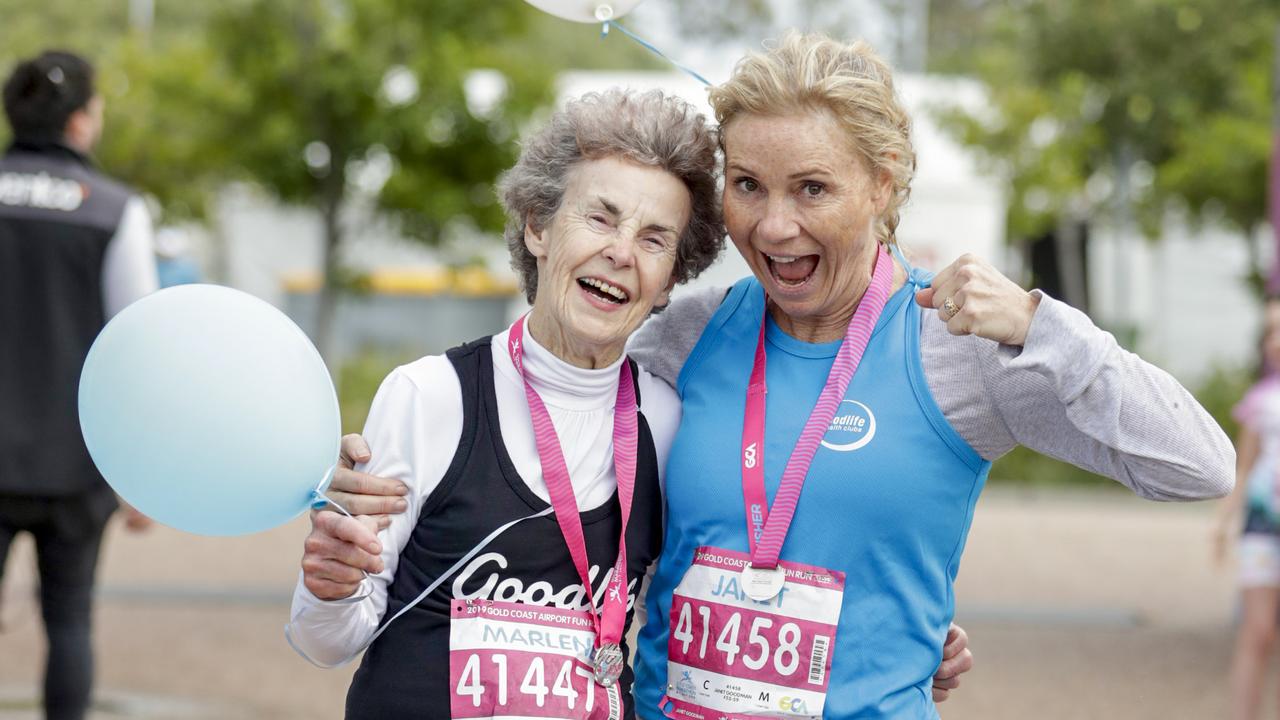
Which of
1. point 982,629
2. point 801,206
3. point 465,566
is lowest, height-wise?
point 982,629

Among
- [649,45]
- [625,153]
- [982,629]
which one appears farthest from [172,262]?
[625,153]

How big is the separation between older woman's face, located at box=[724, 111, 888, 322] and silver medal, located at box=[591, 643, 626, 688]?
0.69m

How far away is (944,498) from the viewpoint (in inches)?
99.0

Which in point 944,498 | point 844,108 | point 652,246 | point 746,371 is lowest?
point 944,498

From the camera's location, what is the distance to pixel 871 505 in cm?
249

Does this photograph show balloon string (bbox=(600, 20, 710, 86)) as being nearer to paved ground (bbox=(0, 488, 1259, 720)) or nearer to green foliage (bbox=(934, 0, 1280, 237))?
paved ground (bbox=(0, 488, 1259, 720))

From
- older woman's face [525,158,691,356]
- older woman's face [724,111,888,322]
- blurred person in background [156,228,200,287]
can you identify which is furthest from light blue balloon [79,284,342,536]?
blurred person in background [156,228,200,287]

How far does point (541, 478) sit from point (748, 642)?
46 centimetres

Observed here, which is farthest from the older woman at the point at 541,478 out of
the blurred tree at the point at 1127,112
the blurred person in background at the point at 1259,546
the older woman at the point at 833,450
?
the blurred tree at the point at 1127,112

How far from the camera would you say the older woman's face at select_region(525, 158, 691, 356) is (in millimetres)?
2555

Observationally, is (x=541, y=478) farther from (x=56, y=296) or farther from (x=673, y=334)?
(x=56, y=296)

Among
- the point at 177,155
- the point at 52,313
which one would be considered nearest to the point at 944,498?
the point at 52,313

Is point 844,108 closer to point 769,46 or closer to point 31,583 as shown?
point 769,46

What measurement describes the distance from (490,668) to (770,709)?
487 millimetres
